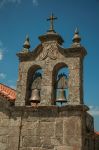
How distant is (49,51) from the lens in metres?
9.56

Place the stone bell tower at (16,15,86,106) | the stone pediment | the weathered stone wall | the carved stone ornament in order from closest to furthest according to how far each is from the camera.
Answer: the weathered stone wall, the stone bell tower at (16,15,86,106), the stone pediment, the carved stone ornament

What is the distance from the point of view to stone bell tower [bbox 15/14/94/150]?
826 cm

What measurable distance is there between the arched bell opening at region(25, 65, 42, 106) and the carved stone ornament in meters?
0.50

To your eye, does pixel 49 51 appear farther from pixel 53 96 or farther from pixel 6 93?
pixel 6 93

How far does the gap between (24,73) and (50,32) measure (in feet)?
6.00

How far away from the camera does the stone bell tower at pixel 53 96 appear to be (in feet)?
27.1

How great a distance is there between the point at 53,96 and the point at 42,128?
3.91 feet

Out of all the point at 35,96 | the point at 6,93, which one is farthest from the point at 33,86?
the point at 6,93

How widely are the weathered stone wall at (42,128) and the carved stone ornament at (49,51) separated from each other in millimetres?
1924

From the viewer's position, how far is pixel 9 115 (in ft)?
30.2

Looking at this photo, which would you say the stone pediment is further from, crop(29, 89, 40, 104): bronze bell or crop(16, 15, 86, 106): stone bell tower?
crop(29, 89, 40, 104): bronze bell

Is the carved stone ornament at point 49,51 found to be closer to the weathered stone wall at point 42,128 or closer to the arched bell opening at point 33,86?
the arched bell opening at point 33,86

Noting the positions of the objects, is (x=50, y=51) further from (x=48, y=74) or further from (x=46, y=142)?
(x=46, y=142)

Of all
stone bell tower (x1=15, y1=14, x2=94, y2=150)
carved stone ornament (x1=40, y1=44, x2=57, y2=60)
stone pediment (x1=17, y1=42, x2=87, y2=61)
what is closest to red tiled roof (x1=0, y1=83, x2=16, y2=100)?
stone bell tower (x1=15, y1=14, x2=94, y2=150)
